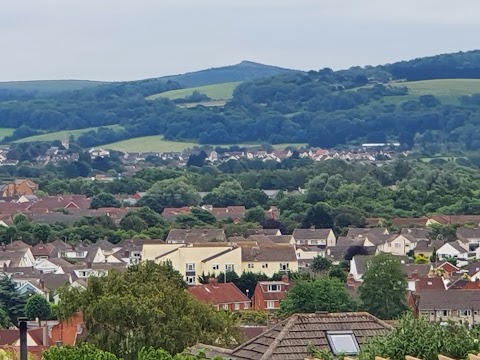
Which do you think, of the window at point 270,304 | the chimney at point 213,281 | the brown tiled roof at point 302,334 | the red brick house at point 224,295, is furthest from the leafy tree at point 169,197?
the brown tiled roof at point 302,334

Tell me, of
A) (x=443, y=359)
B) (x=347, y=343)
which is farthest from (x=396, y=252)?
(x=443, y=359)

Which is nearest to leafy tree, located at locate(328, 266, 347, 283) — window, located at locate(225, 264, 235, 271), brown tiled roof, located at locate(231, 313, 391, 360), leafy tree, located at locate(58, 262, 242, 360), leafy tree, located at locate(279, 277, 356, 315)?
window, located at locate(225, 264, 235, 271)

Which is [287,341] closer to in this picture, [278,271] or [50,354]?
[50,354]

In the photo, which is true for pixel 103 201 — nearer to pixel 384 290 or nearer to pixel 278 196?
pixel 278 196

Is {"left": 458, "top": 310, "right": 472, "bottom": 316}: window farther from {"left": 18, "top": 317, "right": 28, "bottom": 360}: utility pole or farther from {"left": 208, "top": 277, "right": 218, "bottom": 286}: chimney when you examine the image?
{"left": 18, "top": 317, "right": 28, "bottom": 360}: utility pole

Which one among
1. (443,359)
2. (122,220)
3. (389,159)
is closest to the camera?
(443,359)

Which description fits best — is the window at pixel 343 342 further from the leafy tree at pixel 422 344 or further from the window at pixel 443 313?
the window at pixel 443 313

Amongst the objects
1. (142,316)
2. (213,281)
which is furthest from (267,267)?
(142,316)

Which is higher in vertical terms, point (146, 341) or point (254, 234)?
point (146, 341)
